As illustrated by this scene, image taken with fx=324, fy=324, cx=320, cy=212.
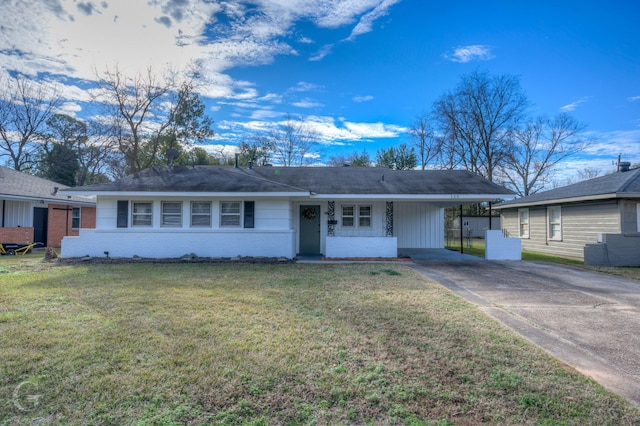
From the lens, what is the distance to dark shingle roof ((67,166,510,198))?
11.7 metres

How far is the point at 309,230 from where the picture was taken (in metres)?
13.7

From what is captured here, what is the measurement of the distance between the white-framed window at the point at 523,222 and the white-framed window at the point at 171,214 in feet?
57.0

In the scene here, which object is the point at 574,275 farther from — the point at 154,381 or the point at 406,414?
the point at 154,381

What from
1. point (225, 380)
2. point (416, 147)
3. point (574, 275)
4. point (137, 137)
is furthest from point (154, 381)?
point (416, 147)

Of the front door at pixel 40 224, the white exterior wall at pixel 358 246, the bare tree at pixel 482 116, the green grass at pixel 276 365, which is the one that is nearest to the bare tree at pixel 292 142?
the bare tree at pixel 482 116

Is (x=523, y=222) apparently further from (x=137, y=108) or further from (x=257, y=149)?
(x=137, y=108)

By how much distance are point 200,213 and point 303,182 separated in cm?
431

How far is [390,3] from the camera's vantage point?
12.1 m

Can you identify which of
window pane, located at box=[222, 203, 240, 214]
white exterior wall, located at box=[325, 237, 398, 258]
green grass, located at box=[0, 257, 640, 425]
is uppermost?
window pane, located at box=[222, 203, 240, 214]

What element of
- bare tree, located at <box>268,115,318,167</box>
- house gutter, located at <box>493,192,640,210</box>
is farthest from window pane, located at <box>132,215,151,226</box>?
bare tree, located at <box>268,115,318,167</box>

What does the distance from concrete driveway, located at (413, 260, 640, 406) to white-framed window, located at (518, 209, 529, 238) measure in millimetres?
8378

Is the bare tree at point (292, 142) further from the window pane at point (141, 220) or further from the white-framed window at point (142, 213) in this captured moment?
the window pane at point (141, 220)

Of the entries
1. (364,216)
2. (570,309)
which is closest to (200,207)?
(364,216)

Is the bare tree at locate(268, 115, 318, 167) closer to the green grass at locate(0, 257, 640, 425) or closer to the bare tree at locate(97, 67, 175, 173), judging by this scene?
the bare tree at locate(97, 67, 175, 173)
